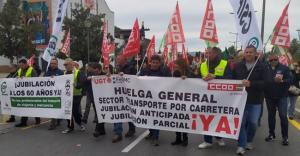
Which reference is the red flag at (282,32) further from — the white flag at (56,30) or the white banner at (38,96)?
the white flag at (56,30)

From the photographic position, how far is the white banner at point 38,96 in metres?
10.1

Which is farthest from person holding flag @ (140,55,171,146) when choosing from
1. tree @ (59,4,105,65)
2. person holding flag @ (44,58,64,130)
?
tree @ (59,4,105,65)

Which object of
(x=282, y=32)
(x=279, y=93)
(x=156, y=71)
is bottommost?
(x=279, y=93)

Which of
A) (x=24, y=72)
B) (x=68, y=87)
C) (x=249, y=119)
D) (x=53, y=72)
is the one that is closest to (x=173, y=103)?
(x=249, y=119)

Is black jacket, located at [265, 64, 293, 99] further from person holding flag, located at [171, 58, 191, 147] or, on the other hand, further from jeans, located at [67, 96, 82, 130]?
jeans, located at [67, 96, 82, 130]

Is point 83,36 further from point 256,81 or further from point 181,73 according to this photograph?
point 256,81

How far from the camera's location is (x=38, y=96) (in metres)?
10.6

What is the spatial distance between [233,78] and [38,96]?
4.74 m

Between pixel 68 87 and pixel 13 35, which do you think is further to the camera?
pixel 13 35

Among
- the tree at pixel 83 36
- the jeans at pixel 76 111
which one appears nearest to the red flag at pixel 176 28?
the jeans at pixel 76 111

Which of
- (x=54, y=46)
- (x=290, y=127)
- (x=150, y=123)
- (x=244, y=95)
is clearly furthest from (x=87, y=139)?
(x=290, y=127)

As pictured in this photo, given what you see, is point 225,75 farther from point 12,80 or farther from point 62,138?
point 12,80

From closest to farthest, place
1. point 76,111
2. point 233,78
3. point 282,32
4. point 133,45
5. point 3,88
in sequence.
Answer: point 233,78 → point 282,32 → point 133,45 → point 76,111 → point 3,88

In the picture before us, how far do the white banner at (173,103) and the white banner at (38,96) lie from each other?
108 centimetres
